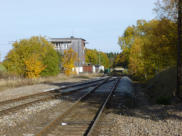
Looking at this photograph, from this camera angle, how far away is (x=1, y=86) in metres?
25.1

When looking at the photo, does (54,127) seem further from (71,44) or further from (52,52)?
(71,44)

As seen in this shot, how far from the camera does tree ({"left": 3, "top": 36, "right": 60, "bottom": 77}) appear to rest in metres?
37.6

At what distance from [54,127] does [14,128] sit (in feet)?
4.67

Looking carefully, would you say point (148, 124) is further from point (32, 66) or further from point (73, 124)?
point (32, 66)

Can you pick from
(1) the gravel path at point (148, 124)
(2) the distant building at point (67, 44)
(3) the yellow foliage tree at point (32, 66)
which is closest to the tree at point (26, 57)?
(3) the yellow foliage tree at point (32, 66)

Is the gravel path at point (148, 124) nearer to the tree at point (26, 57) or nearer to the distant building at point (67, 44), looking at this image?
the tree at point (26, 57)

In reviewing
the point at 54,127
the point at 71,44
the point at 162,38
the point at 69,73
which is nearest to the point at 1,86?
the point at 162,38

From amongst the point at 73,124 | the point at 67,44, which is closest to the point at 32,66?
the point at 73,124

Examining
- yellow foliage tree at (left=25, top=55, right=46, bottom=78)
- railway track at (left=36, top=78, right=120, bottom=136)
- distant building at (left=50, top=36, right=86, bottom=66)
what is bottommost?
railway track at (left=36, top=78, right=120, bottom=136)

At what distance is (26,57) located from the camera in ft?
124

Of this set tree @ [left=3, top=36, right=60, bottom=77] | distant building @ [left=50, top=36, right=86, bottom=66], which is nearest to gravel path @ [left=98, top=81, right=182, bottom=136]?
tree @ [left=3, top=36, right=60, bottom=77]

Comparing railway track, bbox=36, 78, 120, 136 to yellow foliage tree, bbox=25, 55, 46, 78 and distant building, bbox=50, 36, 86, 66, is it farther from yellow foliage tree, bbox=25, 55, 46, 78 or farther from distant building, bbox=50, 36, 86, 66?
distant building, bbox=50, 36, 86, 66

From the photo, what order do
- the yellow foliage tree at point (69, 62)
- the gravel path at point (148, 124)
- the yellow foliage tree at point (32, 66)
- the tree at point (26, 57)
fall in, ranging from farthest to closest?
the yellow foliage tree at point (69, 62) → the tree at point (26, 57) → the yellow foliage tree at point (32, 66) → the gravel path at point (148, 124)

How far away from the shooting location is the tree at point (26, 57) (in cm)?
3756
